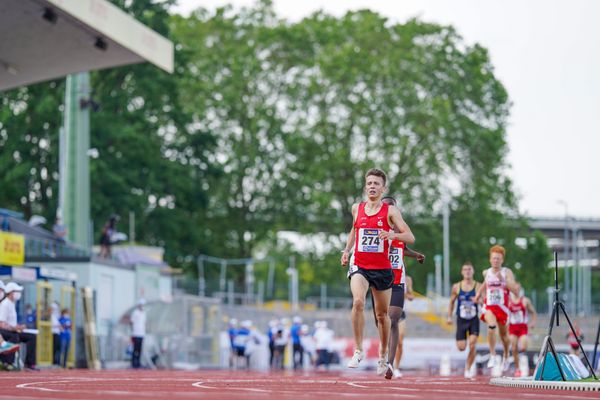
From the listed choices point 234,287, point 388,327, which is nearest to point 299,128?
point 234,287

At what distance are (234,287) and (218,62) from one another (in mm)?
12292

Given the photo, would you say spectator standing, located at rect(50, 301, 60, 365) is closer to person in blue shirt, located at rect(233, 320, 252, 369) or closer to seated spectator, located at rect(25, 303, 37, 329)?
seated spectator, located at rect(25, 303, 37, 329)

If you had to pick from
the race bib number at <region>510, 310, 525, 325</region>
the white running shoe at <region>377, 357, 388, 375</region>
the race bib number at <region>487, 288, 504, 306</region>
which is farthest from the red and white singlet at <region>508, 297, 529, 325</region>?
the white running shoe at <region>377, 357, 388, 375</region>

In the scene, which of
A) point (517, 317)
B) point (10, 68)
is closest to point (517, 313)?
point (517, 317)

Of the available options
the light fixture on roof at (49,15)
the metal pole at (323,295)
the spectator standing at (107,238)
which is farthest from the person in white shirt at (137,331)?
the metal pole at (323,295)

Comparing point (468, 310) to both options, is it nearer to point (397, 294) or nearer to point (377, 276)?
point (397, 294)

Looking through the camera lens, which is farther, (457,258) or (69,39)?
(457,258)

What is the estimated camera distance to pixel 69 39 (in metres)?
44.2

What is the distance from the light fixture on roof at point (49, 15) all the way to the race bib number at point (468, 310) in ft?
64.4

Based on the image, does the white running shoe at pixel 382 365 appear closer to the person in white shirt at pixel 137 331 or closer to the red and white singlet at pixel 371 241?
the red and white singlet at pixel 371 241

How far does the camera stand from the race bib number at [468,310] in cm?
2528

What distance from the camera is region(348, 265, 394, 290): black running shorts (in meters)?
17.1

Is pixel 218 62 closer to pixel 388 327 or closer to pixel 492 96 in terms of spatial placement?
pixel 492 96

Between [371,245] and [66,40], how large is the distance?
29011 mm
